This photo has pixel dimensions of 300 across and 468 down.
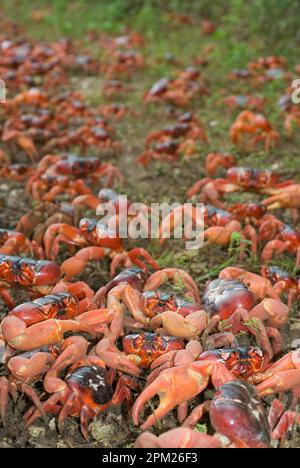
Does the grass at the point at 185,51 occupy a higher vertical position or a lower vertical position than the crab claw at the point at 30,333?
higher

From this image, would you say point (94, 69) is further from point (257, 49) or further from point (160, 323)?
point (160, 323)

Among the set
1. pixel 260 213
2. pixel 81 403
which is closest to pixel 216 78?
pixel 260 213

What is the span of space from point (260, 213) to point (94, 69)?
7.01 m

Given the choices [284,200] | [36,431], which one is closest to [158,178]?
[284,200]

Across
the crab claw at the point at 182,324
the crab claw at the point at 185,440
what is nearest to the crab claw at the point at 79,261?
the crab claw at the point at 182,324

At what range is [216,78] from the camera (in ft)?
36.0

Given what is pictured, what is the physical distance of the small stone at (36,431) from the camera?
369 cm

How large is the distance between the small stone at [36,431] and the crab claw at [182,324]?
0.91 metres

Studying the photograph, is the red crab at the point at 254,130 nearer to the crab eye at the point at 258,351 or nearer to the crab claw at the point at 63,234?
the crab claw at the point at 63,234

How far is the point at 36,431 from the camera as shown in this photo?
3.71m

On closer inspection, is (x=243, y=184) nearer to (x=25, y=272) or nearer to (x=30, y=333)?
(x=25, y=272)

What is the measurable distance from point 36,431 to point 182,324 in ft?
3.38

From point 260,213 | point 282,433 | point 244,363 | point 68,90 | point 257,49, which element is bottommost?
point 282,433

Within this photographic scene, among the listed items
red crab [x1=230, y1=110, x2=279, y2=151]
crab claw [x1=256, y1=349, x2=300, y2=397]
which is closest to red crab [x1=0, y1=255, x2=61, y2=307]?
crab claw [x1=256, y1=349, x2=300, y2=397]
